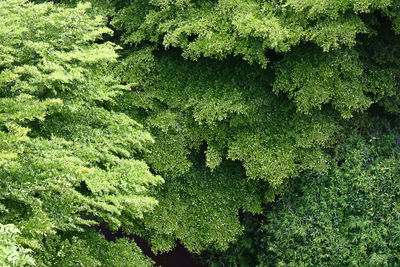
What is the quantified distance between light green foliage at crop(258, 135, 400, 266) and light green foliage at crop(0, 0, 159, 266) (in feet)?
9.87

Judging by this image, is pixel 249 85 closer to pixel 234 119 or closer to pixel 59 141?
pixel 234 119

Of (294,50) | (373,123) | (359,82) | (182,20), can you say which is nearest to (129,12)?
(182,20)

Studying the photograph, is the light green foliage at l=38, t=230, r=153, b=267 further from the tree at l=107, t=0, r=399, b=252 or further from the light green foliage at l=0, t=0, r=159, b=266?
the tree at l=107, t=0, r=399, b=252

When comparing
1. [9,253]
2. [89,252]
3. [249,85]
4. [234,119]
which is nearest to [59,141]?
[89,252]

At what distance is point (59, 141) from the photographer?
19.5 feet

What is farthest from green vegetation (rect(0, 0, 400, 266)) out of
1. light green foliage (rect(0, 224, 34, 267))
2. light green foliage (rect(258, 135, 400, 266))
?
light green foliage (rect(0, 224, 34, 267))

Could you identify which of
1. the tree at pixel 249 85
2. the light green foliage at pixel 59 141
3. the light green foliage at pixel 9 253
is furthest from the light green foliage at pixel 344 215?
the light green foliage at pixel 9 253

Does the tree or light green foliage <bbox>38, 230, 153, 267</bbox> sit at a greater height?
the tree

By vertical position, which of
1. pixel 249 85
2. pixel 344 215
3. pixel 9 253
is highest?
pixel 249 85

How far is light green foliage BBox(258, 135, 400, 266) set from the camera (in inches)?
316

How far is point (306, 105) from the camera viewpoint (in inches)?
325

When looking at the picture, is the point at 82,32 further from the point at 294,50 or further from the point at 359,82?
the point at 359,82

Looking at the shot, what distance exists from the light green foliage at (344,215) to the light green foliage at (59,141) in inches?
118

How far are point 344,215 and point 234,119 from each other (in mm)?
2804
